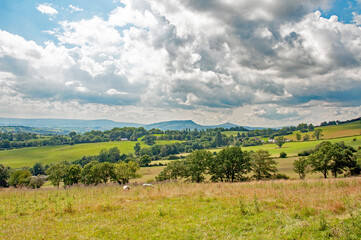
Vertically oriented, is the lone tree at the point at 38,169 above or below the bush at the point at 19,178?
below

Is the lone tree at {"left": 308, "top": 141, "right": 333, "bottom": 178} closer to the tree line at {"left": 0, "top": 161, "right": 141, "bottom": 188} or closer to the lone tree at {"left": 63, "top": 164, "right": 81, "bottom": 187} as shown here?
the tree line at {"left": 0, "top": 161, "right": 141, "bottom": 188}

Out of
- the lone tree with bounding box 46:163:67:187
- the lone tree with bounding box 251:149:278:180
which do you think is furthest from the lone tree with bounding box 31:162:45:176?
the lone tree with bounding box 251:149:278:180

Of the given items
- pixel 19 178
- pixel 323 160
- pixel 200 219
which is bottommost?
pixel 19 178

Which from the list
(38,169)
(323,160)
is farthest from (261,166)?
(38,169)

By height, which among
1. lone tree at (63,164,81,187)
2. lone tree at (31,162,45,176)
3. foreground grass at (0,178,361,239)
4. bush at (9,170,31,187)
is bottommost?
lone tree at (31,162,45,176)

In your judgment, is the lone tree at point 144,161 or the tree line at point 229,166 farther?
the lone tree at point 144,161

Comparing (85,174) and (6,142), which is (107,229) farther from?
(6,142)

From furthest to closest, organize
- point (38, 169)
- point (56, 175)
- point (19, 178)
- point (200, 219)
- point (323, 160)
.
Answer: point (38, 169) → point (19, 178) → point (56, 175) → point (323, 160) → point (200, 219)

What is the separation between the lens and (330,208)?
383 inches

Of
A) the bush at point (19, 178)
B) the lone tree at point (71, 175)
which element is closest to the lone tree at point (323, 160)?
the lone tree at point (71, 175)

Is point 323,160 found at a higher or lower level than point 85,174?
higher

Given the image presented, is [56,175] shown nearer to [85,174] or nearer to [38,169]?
[85,174]

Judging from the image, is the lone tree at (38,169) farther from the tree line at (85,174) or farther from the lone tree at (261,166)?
the lone tree at (261,166)

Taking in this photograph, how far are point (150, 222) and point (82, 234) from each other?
294 centimetres
